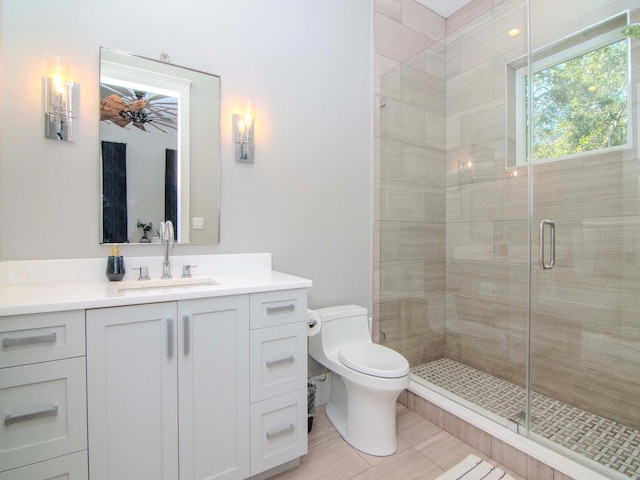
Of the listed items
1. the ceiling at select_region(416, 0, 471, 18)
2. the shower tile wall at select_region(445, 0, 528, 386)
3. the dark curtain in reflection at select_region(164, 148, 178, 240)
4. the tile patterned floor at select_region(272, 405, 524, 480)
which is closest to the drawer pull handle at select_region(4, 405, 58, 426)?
the dark curtain in reflection at select_region(164, 148, 178, 240)

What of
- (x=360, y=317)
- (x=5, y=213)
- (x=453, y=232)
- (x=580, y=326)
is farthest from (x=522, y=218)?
(x=5, y=213)

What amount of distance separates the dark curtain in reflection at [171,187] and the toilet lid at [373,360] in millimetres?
1119

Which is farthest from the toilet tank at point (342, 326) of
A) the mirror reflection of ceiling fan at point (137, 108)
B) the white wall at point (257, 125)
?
the mirror reflection of ceiling fan at point (137, 108)

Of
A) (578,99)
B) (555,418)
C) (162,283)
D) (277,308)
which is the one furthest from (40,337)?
(578,99)

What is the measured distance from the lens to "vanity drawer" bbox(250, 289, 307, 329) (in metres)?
1.42

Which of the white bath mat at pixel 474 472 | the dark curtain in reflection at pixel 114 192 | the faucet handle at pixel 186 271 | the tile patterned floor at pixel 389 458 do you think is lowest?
the tile patterned floor at pixel 389 458

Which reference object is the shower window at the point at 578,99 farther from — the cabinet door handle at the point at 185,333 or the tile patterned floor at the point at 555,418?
the cabinet door handle at the point at 185,333

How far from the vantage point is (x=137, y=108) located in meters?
1.62

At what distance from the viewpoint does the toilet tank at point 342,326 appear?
1934 mm

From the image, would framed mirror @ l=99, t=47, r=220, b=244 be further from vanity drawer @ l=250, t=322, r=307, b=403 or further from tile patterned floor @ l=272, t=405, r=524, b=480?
tile patterned floor @ l=272, t=405, r=524, b=480

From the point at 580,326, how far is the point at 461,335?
778mm

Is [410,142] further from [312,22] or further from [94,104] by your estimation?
[94,104]

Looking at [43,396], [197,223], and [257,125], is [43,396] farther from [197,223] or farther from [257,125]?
[257,125]

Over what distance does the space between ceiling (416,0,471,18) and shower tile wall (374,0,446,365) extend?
0.05 m
